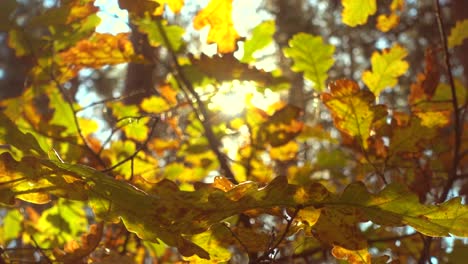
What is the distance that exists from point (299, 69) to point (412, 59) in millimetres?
4658

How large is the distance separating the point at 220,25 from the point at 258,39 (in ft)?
0.73

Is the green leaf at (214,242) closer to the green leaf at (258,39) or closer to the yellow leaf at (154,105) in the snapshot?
the green leaf at (258,39)

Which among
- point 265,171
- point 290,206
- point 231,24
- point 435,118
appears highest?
point 231,24

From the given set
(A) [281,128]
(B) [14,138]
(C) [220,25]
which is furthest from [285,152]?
(B) [14,138]

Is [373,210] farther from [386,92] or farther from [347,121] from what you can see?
[386,92]

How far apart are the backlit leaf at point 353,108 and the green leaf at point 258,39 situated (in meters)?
0.45

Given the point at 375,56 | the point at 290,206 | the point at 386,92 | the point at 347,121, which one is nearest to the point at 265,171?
the point at 375,56

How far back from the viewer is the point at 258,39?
1695 millimetres

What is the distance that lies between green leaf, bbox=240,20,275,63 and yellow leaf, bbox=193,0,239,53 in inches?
7.7

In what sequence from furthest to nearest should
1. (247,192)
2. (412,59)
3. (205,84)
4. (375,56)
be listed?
(412,59), (205,84), (375,56), (247,192)

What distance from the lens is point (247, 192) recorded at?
83 centimetres

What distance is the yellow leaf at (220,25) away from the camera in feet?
4.87

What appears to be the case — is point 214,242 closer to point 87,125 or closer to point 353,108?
point 353,108

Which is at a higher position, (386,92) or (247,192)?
(247,192)
